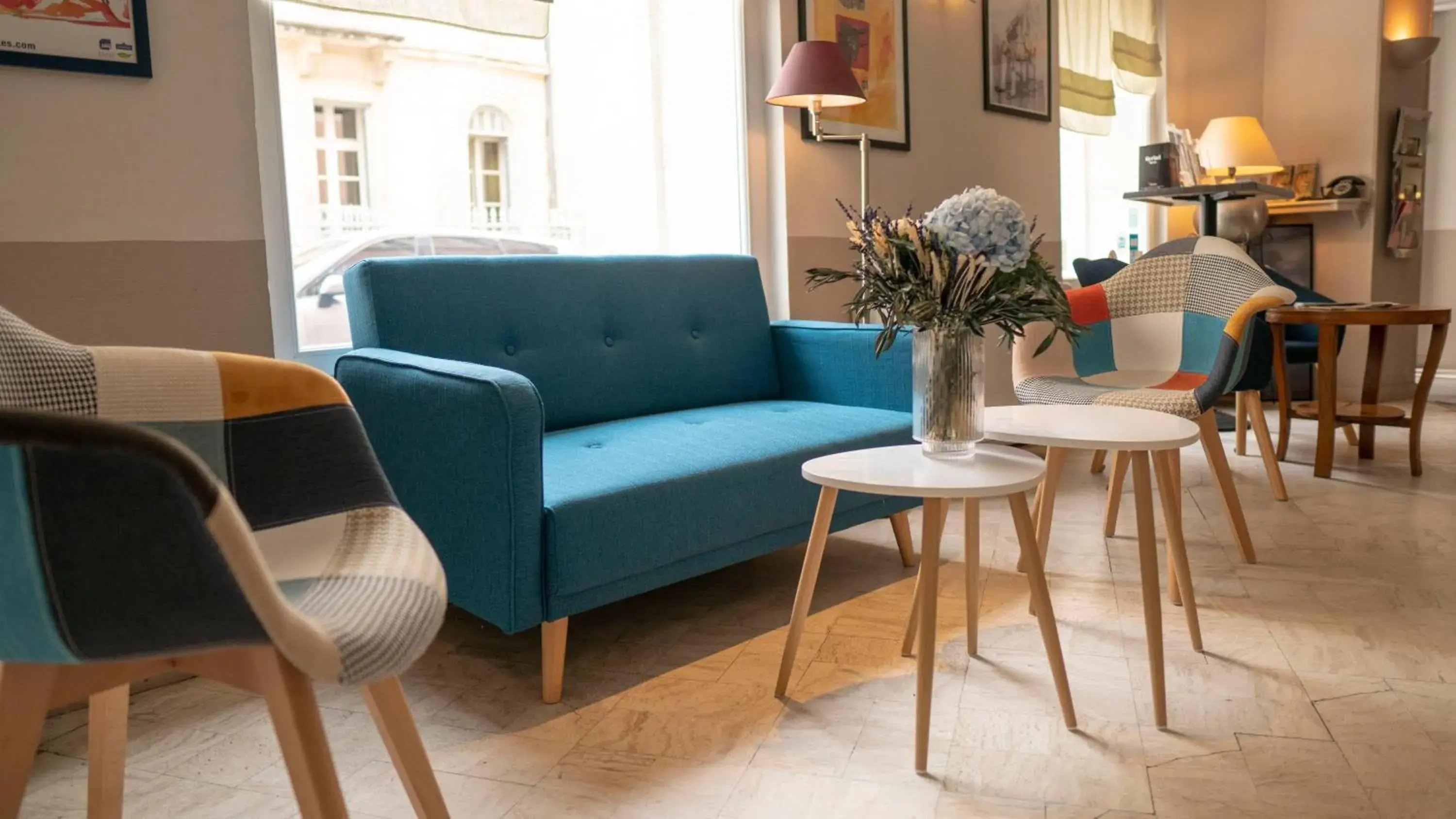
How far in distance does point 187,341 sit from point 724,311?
1464mm

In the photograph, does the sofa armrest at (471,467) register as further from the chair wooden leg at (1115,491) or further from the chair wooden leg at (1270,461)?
the chair wooden leg at (1270,461)

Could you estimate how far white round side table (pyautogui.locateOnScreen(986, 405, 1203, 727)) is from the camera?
190 cm

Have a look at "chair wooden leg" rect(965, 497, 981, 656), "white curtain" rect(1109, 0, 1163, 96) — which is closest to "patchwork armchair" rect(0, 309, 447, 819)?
"chair wooden leg" rect(965, 497, 981, 656)

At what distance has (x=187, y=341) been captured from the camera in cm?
221

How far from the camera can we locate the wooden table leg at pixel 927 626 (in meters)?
1.69

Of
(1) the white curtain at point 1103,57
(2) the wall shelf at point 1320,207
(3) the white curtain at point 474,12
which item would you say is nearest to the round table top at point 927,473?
(3) the white curtain at point 474,12

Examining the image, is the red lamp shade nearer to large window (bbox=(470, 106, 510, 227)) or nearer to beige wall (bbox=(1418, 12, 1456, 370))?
large window (bbox=(470, 106, 510, 227))

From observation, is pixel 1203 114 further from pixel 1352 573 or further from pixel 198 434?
pixel 198 434

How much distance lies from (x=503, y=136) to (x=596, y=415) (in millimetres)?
919

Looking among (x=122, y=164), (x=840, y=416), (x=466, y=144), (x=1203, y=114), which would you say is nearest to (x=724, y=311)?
(x=840, y=416)

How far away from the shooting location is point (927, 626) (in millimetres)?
1697

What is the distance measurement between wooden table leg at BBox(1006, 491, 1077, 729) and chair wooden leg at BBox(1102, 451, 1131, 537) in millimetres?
815

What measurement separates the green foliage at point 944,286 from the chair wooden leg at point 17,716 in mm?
1319

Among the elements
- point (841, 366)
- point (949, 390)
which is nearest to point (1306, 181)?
point (841, 366)
